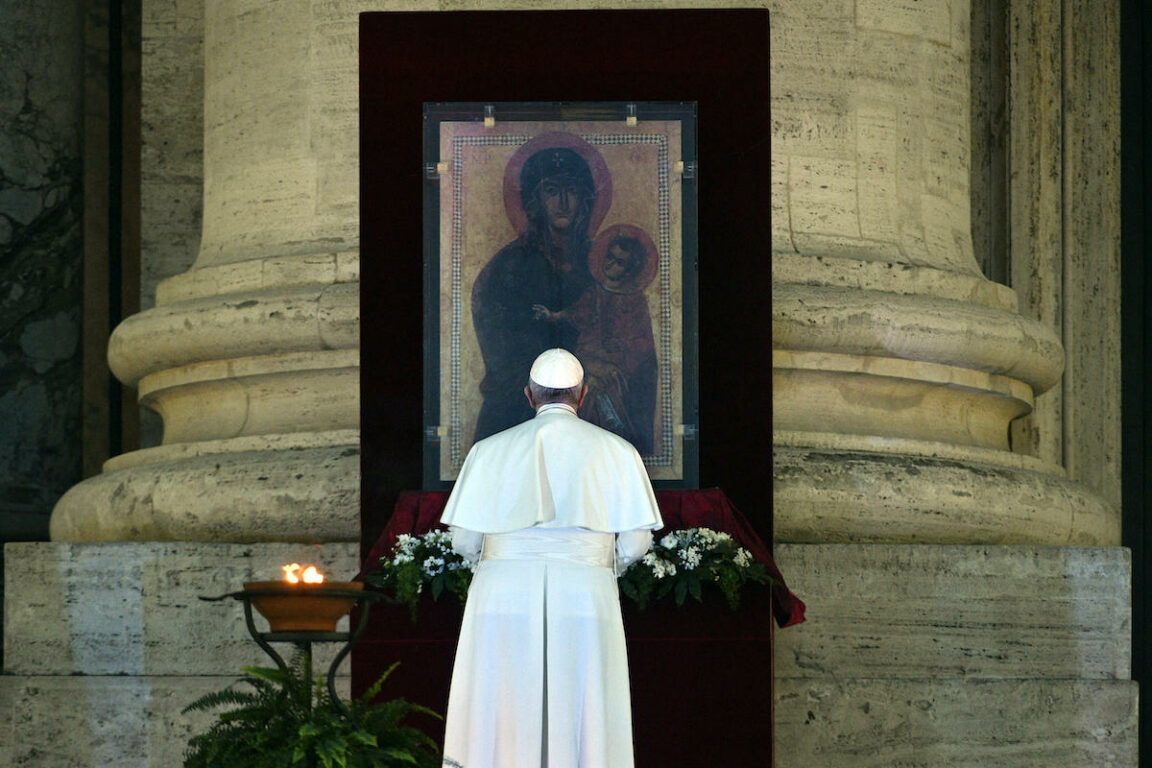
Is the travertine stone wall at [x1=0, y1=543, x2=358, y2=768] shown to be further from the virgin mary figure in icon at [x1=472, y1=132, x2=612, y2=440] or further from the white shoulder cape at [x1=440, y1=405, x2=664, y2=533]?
the white shoulder cape at [x1=440, y1=405, x2=664, y2=533]

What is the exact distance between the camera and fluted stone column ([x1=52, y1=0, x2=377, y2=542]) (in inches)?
334

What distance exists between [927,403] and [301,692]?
150 inches

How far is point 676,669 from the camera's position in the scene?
738cm

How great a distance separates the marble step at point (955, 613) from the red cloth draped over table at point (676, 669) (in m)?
0.65

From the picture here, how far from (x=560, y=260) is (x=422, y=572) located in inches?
59.8

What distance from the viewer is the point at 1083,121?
10984 millimetres

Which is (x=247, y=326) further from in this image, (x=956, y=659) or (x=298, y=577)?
(x=956, y=659)

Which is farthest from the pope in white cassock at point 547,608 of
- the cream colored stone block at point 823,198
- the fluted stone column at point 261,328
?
the cream colored stone block at point 823,198

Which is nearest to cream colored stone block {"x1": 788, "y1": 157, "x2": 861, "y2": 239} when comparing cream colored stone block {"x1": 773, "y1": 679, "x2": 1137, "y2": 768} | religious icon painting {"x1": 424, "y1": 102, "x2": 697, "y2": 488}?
religious icon painting {"x1": 424, "y1": 102, "x2": 697, "y2": 488}

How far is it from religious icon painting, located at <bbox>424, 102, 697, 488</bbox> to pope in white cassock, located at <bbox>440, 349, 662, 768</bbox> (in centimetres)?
121

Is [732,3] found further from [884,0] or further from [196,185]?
[196,185]

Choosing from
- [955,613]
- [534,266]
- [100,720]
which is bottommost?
[100,720]

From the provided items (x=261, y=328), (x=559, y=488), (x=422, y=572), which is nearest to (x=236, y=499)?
(x=261, y=328)

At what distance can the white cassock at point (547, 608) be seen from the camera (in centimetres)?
669
